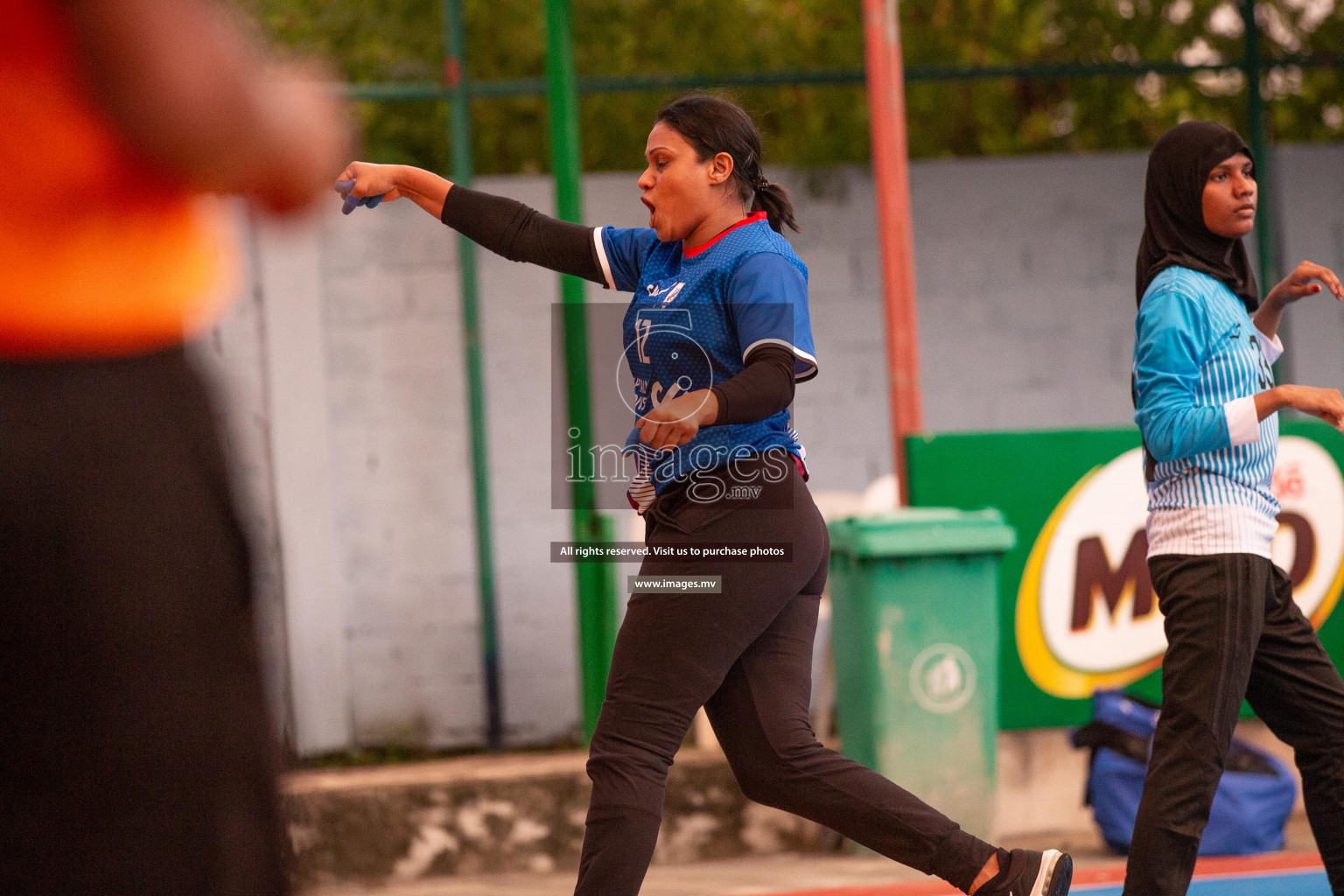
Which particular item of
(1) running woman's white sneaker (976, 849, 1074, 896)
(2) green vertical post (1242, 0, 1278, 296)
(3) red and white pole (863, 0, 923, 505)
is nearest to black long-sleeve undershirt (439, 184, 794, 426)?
(1) running woman's white sneaker (976, 849, 1074, 896)

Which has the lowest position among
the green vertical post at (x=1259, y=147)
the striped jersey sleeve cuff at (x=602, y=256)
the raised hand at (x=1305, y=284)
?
the raised hand at (x=1305, y=284)

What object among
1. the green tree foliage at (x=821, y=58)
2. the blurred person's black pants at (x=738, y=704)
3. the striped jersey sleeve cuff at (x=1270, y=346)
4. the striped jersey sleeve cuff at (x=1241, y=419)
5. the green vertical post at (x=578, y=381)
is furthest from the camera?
the green tree foliage at (x=821, y=58)

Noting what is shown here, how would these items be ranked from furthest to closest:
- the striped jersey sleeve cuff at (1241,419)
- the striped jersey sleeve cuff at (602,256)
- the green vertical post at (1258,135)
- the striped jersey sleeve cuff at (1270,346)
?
the green vertical post at (1258,135) < the striped jersey sleeve cuff at (1270,346) < the striped jersey sleeve cuff at (602,256) < the striped jersey sleeve cuff at (1241,419)

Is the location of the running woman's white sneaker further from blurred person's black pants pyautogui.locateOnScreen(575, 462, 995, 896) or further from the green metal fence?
the green metal fence

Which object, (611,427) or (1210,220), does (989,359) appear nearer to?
(611,427)

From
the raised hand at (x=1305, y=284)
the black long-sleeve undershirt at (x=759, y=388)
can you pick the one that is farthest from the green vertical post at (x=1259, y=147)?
the black long-sleeve undershirt at (x=759, y=388)

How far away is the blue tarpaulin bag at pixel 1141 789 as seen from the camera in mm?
4547

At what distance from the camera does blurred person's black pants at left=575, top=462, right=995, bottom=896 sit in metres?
2.86

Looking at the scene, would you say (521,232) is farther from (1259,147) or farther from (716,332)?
(1259,147)

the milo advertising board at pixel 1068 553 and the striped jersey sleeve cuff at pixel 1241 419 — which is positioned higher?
the striped jersey sleeve cuff at pixel 1241 419

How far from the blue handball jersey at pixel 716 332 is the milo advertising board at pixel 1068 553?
6.39ft

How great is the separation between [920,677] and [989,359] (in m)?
2.43

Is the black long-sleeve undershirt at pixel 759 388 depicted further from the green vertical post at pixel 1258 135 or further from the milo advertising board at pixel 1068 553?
the green vertical post at pixel 1258 135

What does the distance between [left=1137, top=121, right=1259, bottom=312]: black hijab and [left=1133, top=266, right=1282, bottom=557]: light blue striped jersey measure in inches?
2.3
